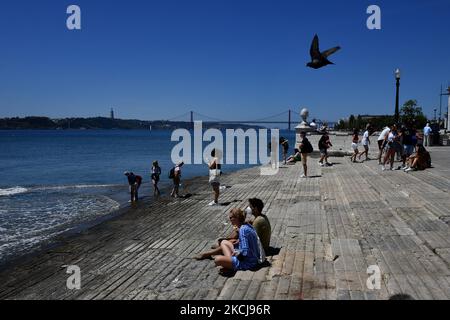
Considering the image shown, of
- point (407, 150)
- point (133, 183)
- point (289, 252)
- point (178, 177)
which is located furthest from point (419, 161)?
point (133, 183)

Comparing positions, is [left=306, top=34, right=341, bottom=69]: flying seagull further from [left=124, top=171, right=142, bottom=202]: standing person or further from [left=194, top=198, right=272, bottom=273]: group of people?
[left=124, top=171, right=142, bottom=202]: standing person

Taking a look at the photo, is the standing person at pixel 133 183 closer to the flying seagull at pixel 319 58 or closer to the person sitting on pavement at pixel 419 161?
the flying seagull at pixel 319 58

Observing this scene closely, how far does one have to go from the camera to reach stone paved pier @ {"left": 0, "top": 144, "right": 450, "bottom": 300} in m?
4.76

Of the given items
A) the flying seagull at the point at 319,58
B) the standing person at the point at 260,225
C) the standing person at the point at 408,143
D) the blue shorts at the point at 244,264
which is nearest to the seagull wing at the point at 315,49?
the flying seagull at the point at 319,58

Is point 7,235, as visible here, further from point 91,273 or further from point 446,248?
point 446,248

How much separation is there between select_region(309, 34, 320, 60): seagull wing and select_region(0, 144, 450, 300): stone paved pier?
12.1 ft

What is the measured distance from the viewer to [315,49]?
11.7m

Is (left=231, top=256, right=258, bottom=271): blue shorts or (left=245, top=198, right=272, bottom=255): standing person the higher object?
(left=245, top=198, right=272, bottom=255): standing person

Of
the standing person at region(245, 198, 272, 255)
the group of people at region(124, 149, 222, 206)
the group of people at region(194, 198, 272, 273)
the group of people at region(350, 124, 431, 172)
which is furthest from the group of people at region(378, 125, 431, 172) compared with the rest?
the group of people at region(194, 198, 272, 273)

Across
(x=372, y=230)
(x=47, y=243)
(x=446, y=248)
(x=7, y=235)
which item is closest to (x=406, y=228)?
(x=372, y=230)

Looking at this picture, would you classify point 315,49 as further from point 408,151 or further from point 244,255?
point 244,255

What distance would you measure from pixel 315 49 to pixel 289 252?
723cm

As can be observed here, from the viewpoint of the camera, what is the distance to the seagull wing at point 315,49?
11.5 meters

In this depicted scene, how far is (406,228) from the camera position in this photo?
6.84 metres
